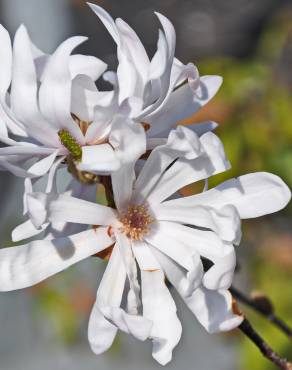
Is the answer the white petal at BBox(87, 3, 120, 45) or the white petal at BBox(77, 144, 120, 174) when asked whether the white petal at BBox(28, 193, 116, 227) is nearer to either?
the white petal at BBox(77, 144, 120, 174)

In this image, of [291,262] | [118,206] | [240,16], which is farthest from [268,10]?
[118,206]

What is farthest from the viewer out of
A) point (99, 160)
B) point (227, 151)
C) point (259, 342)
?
point (227, 151)

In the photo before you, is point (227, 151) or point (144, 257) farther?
point (227, 151)

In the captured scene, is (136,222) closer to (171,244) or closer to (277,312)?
(171,244)

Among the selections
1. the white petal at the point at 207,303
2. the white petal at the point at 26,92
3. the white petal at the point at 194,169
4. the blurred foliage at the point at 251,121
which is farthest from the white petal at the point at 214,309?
the blurred foliage at the point at 251,121

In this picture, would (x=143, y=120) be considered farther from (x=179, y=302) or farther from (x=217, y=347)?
(x=217, y=347)

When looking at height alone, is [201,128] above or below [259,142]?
above

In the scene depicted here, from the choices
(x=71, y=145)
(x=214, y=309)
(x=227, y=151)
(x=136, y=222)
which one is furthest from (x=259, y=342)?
(x=227, y=151)
